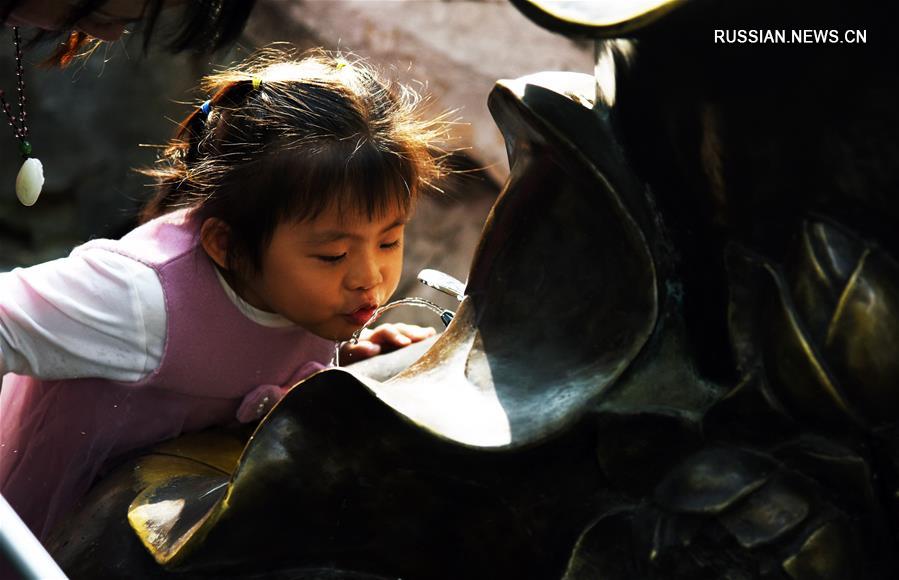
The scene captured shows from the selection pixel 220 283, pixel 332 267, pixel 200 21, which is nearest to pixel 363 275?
pixel 332 267

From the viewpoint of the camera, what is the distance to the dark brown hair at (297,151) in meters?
1.22

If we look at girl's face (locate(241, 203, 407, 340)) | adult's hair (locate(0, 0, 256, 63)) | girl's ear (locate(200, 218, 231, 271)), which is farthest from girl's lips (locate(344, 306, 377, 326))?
adult's hair (locate(0, 0, 256, 63))

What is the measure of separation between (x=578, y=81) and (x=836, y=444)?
32cm

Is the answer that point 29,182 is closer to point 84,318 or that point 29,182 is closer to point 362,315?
point 84,318

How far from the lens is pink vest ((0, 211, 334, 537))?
1.25m

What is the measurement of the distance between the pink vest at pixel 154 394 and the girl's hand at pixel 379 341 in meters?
0.15

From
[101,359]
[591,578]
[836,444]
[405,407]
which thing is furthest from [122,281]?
[836,444]

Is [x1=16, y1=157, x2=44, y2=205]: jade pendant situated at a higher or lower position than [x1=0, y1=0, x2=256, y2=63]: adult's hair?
lower

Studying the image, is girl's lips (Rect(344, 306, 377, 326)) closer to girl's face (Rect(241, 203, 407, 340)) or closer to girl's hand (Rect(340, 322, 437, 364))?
girl's face (Rect(241, 203, 407, 340))

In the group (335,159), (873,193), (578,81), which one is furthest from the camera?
(335,159)

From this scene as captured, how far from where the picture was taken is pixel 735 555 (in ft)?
2.64

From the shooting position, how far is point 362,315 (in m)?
1.26

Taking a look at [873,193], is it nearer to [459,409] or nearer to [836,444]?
[836,444]

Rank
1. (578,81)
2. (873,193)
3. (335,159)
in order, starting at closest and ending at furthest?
(873,193) → (578,81) → (335,159)
